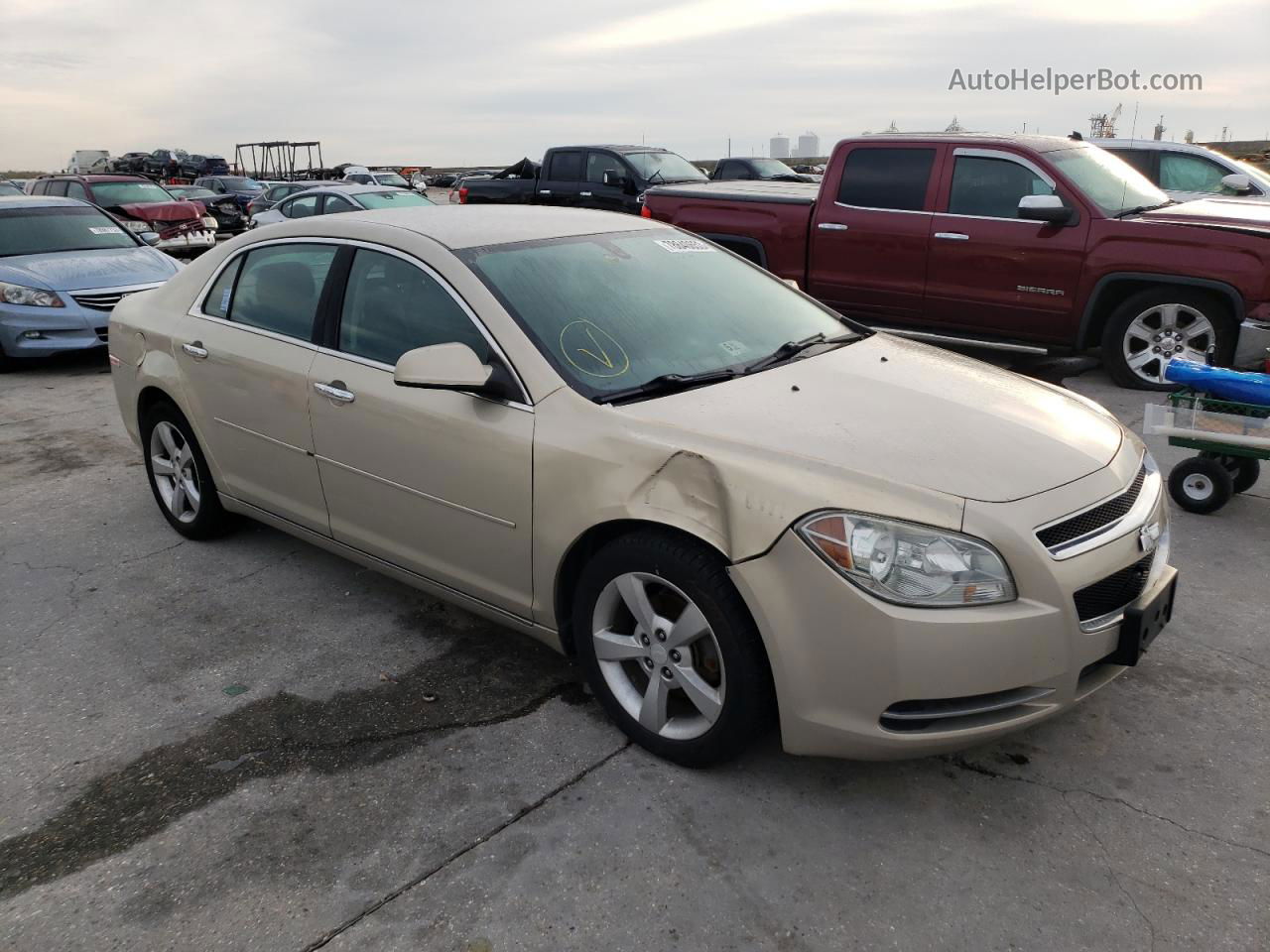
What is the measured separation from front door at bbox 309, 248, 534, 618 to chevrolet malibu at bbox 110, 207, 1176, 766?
11mm

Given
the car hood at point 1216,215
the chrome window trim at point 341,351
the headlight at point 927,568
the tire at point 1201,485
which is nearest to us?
the headlight at point 927,568

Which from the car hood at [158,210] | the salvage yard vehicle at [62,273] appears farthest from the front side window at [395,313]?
the car hood at [158,210]

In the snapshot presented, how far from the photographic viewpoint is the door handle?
3.71m

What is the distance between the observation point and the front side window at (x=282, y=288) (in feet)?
13.2

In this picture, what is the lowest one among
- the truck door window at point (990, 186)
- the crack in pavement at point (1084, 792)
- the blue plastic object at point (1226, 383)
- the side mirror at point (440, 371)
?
the crack in pavement at point (1084, 792)

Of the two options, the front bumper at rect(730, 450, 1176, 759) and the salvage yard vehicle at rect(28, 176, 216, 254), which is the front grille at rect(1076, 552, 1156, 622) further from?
the salvage yard vehicle at rect(28, 176, 216, 254)

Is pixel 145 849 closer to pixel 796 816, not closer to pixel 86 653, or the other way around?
Answer: pixel 86 653

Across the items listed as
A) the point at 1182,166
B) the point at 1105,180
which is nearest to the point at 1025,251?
the point at 1105,180

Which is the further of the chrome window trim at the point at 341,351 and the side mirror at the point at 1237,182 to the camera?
the side mirror at the point at 1237,182

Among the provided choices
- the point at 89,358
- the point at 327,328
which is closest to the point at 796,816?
the point at 327,328

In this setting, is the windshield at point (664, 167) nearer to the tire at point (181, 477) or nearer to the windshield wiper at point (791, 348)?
the tire at point (181, 477)

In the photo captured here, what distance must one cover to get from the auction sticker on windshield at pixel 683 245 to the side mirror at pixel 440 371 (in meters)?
1.22

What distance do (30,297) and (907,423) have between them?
8.88m

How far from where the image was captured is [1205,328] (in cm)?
727
